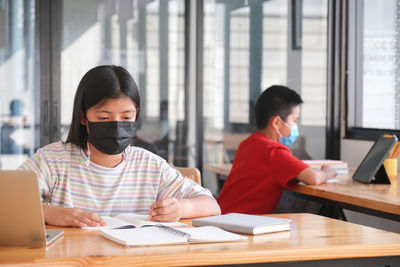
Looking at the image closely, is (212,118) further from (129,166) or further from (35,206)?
(35,206)

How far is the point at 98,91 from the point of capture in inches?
85.4

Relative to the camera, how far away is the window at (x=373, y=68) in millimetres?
4285

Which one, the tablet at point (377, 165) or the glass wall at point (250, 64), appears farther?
the glass wall at point (250, 64)

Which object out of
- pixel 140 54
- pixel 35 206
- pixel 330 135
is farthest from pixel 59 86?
pixel 35 206

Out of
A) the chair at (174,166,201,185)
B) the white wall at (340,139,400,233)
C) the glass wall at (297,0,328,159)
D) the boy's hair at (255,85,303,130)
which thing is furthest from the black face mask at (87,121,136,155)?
the glass wall at (297,0,328,159)

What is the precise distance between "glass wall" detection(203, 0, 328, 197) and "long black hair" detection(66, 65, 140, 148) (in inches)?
94.7

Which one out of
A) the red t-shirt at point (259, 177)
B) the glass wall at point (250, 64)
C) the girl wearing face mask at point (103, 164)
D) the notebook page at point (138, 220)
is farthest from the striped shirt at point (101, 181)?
the glass wall at point (250, 64)

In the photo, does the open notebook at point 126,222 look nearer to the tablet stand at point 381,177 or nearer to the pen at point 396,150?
the tablet stand at point 381,177

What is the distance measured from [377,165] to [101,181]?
1.57 meters

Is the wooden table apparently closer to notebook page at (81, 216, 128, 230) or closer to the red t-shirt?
the red t-shirt

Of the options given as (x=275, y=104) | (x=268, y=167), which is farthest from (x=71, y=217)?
(x=275, y=104)

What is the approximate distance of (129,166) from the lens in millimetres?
2277

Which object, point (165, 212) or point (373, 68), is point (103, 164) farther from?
point (373, 68)

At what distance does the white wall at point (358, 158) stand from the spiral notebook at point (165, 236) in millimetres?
2540
